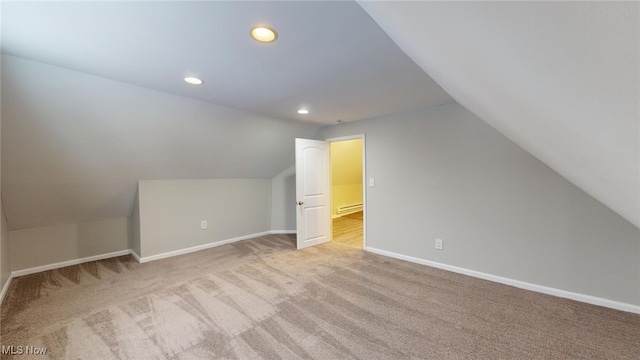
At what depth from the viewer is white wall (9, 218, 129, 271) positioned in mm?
3031

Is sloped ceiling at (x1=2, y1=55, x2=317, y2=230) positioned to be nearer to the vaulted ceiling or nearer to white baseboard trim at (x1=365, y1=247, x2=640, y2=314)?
the vaulted ceiling

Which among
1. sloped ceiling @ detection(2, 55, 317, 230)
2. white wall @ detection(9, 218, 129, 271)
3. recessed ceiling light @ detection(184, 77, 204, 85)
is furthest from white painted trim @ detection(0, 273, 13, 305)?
recessed ceiling light @ detection(184, 77, 204, 85)

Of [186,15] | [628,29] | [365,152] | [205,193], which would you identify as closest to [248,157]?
[205,193]

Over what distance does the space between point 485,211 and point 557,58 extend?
2692 mm

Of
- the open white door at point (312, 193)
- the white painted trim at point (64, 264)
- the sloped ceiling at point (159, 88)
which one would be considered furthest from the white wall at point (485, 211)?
the white painted trim at point (64, 264)

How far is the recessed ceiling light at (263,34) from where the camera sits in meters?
1.43

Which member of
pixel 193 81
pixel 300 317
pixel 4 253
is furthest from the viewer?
pixel 4 253

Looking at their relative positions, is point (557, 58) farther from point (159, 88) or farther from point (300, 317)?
point (159, 88)

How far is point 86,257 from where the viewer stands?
11.3ft

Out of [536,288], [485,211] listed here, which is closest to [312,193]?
[485,211]

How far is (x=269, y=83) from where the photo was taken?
225cm

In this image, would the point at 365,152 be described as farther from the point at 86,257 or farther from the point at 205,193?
the point at 86,257

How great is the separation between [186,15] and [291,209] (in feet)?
Answer: 13.3

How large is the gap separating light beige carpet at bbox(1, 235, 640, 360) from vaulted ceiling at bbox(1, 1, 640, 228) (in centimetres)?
101
